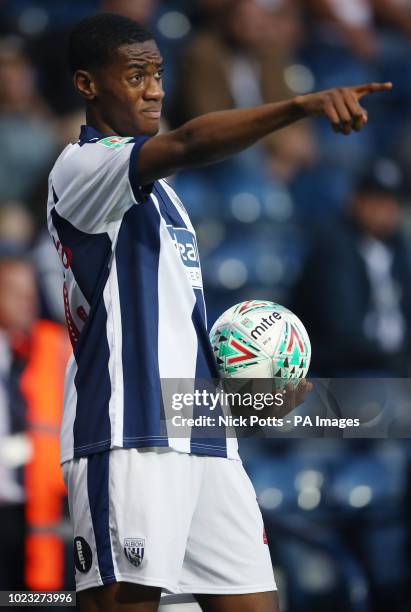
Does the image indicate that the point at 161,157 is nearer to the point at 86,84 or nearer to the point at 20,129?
the point at 86,84

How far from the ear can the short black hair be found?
2 cm

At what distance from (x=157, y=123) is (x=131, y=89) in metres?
0.13

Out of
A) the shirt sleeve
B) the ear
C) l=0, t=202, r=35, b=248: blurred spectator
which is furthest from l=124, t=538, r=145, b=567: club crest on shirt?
l=0, t=202, r=35, b=248: blurred spectator

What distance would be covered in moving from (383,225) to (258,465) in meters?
1.84

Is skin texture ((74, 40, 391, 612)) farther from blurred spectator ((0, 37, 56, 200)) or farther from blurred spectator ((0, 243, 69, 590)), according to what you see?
blurred spectator ((0, 37, 56, 200))

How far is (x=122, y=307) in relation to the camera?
293 centimetres

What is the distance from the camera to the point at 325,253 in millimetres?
6504

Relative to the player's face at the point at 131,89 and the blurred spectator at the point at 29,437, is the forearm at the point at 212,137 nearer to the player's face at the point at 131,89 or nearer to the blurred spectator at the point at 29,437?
the player's face at the point at 131,89

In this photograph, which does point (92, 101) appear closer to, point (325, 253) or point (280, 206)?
point (325, 253)

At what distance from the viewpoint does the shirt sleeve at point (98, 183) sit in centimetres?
275

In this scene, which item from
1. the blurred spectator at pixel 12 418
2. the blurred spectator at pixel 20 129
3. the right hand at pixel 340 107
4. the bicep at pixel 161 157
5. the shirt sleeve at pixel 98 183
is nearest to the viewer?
the right hand at pixel 340 107

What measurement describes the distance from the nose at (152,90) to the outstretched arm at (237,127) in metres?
0.44

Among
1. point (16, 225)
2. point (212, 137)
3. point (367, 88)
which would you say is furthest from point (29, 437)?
point (367, 88)

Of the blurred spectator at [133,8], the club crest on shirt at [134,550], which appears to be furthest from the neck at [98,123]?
the blurred spectator at [133,8]
